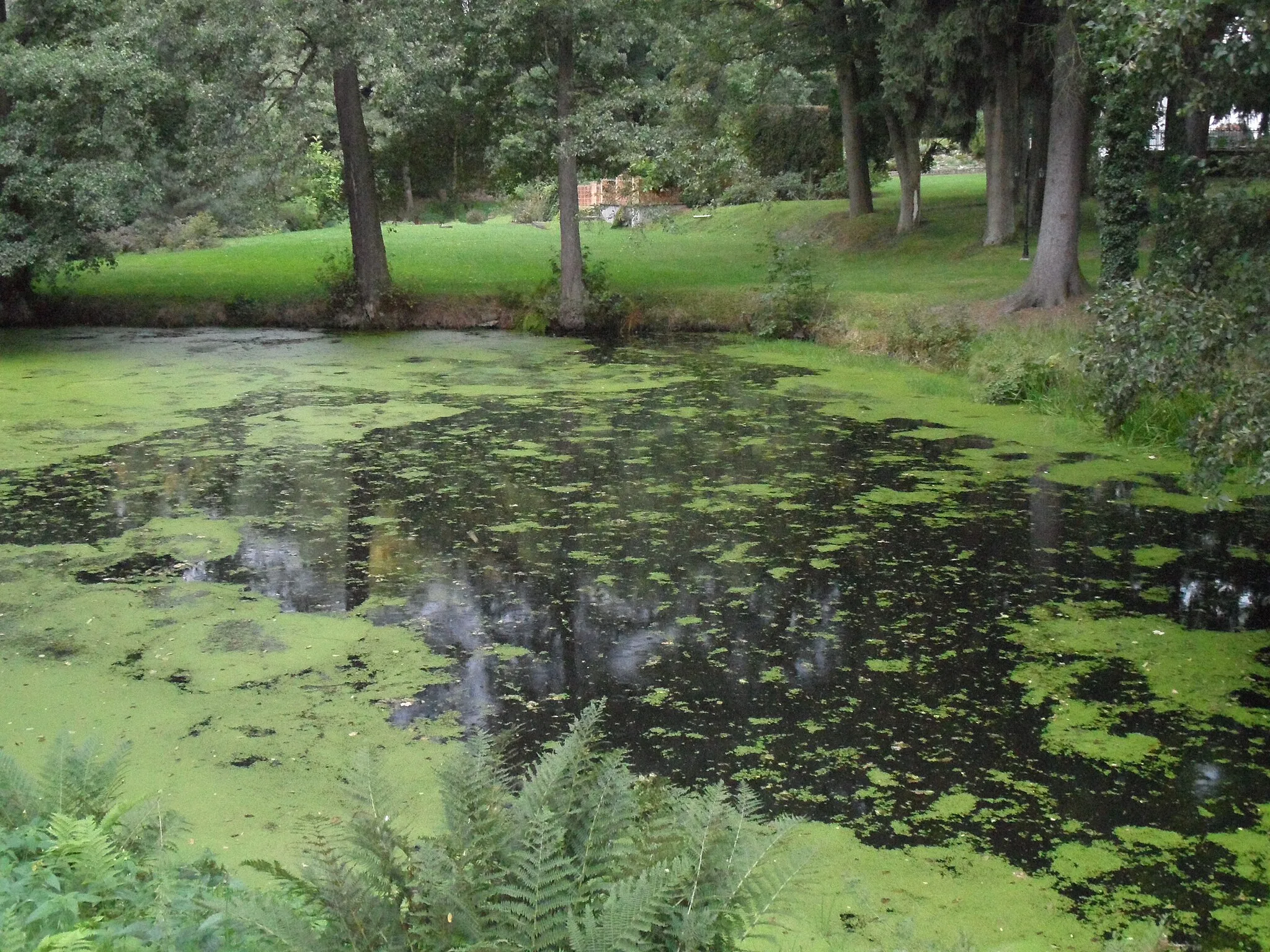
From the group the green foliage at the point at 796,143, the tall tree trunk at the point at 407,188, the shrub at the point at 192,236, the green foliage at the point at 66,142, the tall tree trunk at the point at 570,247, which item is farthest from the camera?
the shrub at the point at 192,236

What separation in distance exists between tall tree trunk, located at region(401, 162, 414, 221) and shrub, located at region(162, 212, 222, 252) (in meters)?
6.97

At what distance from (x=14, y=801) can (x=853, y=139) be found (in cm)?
2307

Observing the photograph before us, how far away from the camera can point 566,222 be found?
60.1 feet

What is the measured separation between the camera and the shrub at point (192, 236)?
98.9 feet

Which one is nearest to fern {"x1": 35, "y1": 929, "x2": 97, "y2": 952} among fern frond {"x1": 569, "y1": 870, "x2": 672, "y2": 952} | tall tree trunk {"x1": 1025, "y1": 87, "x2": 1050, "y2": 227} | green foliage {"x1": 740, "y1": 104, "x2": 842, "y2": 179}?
fern frond {"x1": 569, "y1": 870, "x2": 672, "y2": 952}

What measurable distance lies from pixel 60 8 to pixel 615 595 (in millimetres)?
13737

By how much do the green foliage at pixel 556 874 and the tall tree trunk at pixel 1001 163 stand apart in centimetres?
1949

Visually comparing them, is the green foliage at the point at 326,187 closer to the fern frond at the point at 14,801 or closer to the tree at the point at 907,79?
the tree at the point at 907,79

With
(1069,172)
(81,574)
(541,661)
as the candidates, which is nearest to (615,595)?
(541,661)

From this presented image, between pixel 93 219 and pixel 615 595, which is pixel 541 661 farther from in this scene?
pixel 93 219

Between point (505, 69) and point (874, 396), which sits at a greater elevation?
point (505, 69)

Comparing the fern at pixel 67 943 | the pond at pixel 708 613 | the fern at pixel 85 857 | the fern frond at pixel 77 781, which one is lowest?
the pond at pixel 708 613

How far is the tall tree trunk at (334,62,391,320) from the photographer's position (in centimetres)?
1897

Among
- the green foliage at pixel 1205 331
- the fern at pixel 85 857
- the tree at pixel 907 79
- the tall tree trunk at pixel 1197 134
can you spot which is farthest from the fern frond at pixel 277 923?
the tall tree trunk at pixel 1197 134
